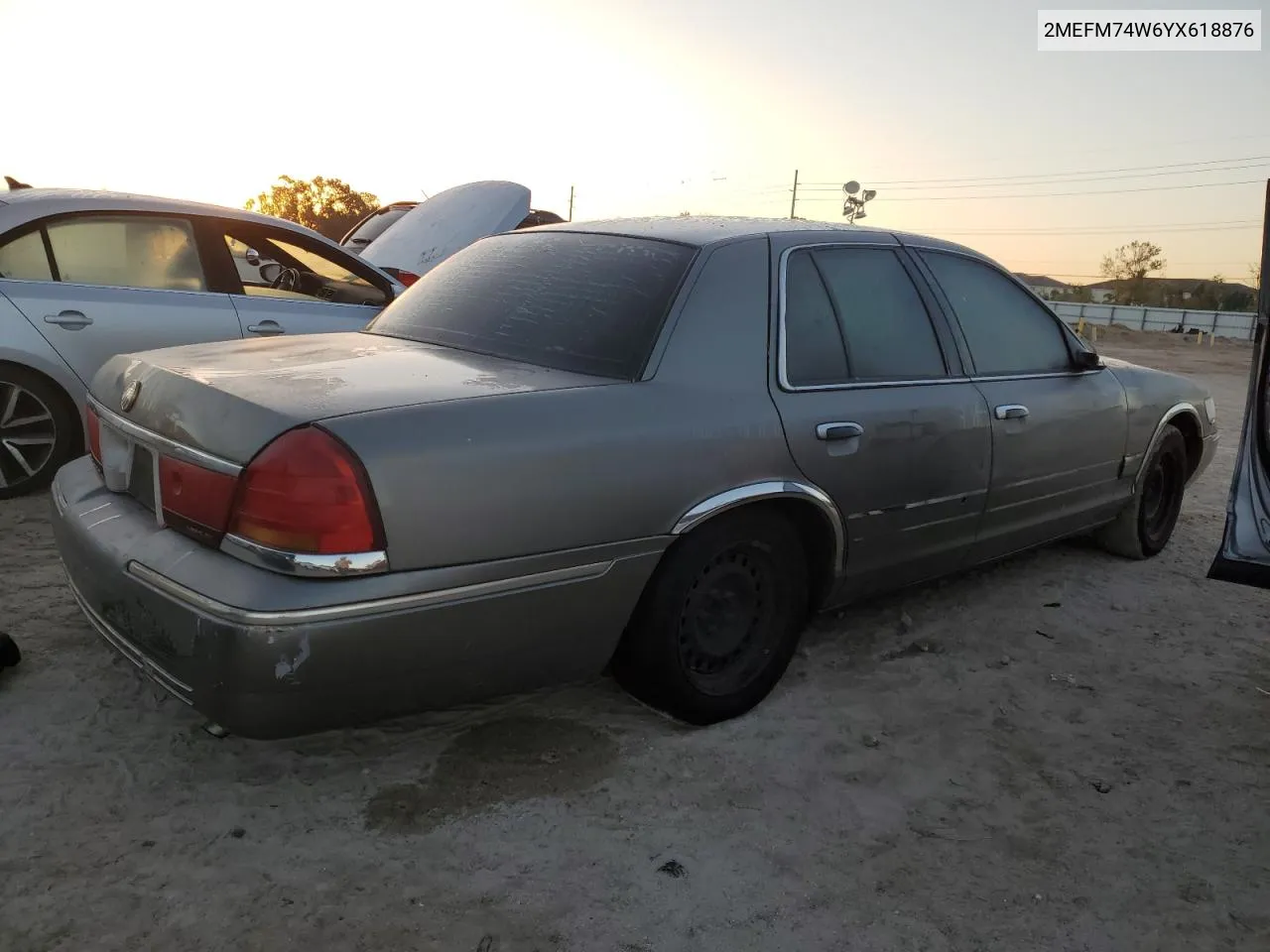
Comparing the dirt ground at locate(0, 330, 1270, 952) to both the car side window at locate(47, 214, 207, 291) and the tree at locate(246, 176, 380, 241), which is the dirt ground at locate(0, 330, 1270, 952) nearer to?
the car side window at locate(47, 214, 207, 291)

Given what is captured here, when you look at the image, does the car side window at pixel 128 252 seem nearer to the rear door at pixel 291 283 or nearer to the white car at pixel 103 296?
the white car at pixel 103 296

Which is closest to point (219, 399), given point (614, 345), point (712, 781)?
point (614, 345)

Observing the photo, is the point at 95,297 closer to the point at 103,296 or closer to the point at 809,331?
the point at 103,296

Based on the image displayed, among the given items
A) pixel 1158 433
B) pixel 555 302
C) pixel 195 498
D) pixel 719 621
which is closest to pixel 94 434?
pixel 195 498

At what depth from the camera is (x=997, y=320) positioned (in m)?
3.82

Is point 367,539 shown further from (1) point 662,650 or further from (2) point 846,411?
(2) point 846,411

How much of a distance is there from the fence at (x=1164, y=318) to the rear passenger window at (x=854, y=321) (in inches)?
1983

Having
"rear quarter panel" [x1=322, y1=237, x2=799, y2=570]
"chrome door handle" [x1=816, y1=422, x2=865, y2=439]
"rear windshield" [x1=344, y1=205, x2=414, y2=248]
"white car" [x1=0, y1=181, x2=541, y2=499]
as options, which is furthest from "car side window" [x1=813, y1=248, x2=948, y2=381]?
"rear windshield" [x1=344, y1=205, x2=414, y2=248]

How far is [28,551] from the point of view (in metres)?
3.89

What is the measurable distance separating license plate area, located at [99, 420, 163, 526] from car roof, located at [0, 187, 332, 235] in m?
2.35

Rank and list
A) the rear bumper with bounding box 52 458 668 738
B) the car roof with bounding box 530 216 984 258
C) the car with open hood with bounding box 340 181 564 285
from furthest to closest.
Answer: the car with open hood with bounding box 340 181 564 285
the car roof with bounding box 530 216 984 258
the rear bumper with bounding box 52 458 668 738

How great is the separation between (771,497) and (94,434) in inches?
79.1

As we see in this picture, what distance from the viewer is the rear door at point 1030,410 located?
3635 mm

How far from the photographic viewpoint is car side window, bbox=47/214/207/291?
4523mm
